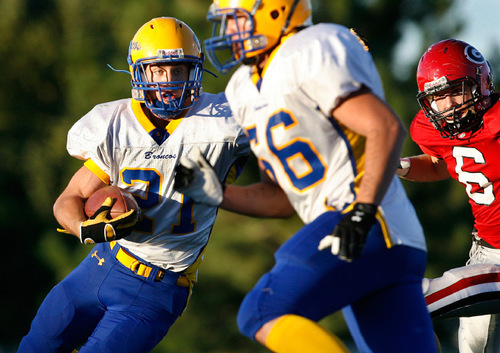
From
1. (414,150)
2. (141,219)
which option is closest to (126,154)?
(141,219)

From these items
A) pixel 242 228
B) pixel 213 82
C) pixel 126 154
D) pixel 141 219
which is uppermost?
pixel 126 154

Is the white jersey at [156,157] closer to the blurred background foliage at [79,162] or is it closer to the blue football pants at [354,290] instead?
the blue football pants at [354,290]

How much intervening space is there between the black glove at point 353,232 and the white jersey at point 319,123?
15cm

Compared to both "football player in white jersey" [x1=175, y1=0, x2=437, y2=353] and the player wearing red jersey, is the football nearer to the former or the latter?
"football player in white jersey" [x1=175, y1=0, x2=437, y2=353]

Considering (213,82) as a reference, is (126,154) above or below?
above

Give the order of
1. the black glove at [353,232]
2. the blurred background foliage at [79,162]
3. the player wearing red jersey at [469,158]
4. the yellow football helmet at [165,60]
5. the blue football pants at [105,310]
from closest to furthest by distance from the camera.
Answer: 1. the black glove at [353,232]
2. the blue football pants at [105,310]
3. the yellow football helmet at [165,60]
4. the player wearing red jersey at [469,158]
5. the blurred background foliage at [79,162]

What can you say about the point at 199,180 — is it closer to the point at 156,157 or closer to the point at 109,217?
the point at 109,217

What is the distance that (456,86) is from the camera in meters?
4.30

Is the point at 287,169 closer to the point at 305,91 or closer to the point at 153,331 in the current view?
the point at 305,91

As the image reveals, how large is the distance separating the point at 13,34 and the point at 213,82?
7.99m

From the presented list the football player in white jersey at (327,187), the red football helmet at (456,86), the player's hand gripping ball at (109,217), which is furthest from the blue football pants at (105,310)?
the red football helmet at (456,86)

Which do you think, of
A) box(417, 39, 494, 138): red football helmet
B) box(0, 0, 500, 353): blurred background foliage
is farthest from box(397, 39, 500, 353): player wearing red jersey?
box(0, 0, 500, 353): blurred background foliage

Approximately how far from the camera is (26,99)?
65.6 ft

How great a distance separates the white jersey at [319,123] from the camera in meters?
2.72
